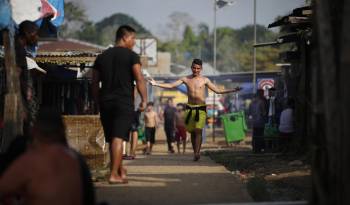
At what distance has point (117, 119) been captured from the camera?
910 cm

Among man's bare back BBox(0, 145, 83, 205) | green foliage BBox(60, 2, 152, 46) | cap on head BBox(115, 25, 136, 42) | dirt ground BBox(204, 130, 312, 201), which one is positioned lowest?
dirt ground BBox(204, 130, 312, 201)

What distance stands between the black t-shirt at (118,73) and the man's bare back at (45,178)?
4.18m

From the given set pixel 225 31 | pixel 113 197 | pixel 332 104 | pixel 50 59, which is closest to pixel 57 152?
pixel 332 104

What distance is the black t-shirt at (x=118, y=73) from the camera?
916 cm

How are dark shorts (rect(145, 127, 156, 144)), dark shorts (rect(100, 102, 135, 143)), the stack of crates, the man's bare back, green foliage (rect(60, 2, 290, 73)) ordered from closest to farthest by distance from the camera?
1. the man's bare back
2. dark shorts (rect(100, 102, 135, 143))
3. dark shorts (rect(145, 127, 156, 144))
4. the stack of crates
5. green foliage (rect(60, 2, 290, 73))

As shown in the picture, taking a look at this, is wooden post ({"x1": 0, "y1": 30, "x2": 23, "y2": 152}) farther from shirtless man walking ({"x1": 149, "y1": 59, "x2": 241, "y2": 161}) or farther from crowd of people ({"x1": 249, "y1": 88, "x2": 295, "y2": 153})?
crowd of people ({"x1": 249, "y1": 88, "x2": 295, "y2": 153})

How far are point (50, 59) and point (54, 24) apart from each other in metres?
3.27

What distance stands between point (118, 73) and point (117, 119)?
1.81 feet

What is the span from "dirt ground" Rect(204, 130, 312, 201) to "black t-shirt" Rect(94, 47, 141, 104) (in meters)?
1.91

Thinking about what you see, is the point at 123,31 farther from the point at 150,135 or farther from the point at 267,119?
the point at 150,135

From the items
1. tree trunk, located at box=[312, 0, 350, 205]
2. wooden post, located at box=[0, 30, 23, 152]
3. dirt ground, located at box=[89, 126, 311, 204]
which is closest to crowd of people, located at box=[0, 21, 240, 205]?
wooden post, located at box=[0, 30, 23, 152]

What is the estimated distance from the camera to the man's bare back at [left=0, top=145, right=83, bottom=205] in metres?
4.82

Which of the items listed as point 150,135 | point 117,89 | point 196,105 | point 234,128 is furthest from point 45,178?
point 234,128

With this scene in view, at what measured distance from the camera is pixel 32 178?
190 inches
